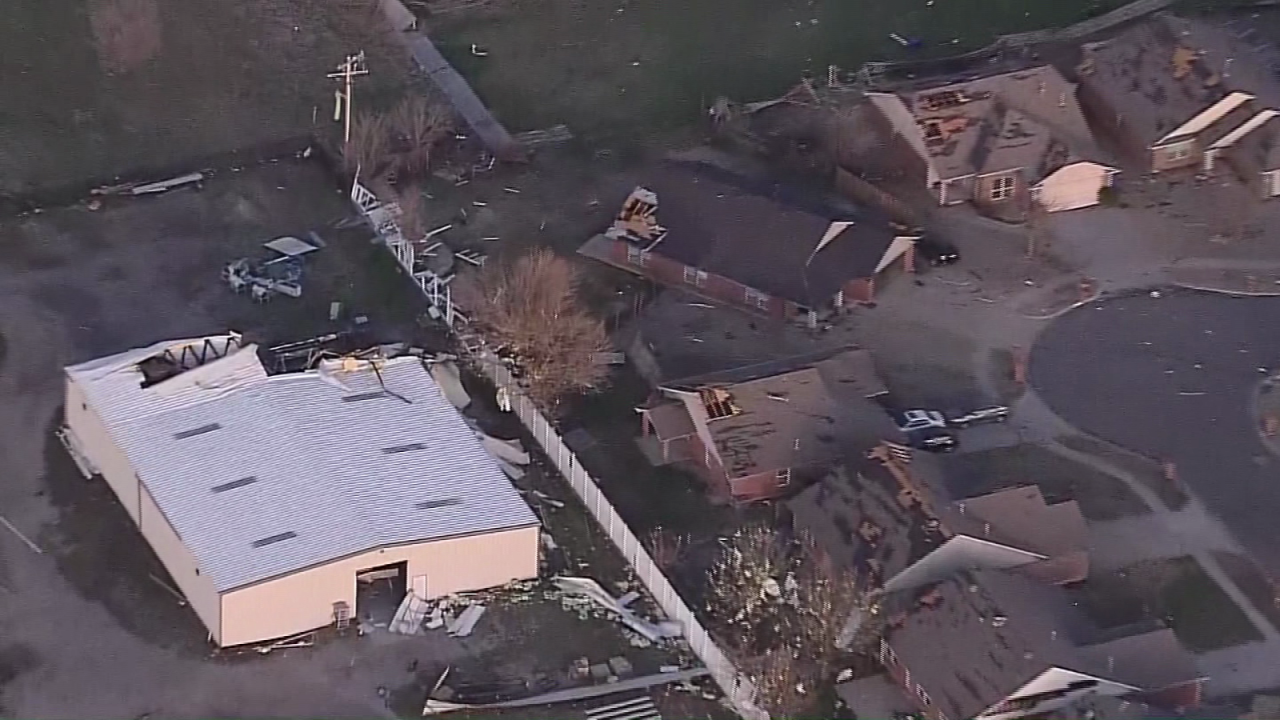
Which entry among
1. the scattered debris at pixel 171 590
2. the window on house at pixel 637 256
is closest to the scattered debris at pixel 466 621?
the scattered debris at pixel 171 590

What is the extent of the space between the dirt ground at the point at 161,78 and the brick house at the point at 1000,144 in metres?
12.7

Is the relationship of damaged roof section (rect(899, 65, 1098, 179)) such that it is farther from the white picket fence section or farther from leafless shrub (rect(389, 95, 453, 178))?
the white picket fence section

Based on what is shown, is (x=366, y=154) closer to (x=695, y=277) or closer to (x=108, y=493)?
(x=695, y=277)

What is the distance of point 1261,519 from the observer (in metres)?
37.5

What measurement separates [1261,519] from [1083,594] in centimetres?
408

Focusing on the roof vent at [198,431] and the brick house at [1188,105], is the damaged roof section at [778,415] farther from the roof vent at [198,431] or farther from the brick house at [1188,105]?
the brick house at [1188,105]

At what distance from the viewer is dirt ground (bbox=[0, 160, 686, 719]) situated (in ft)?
108

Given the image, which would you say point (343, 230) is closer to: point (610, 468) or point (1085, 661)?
point (610, 468)

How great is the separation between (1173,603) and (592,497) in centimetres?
979

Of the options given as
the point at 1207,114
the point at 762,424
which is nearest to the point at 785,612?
the point at 762,424

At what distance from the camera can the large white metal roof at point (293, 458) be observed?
3419cm

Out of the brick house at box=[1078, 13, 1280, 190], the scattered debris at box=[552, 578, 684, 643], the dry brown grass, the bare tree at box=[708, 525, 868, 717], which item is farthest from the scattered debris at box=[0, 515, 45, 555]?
the brick house at box=[1078, 13, 1280, 190]

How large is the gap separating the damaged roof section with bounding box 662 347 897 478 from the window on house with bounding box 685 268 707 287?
4846mm

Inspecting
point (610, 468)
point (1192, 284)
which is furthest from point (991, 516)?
point (1192, 284)
